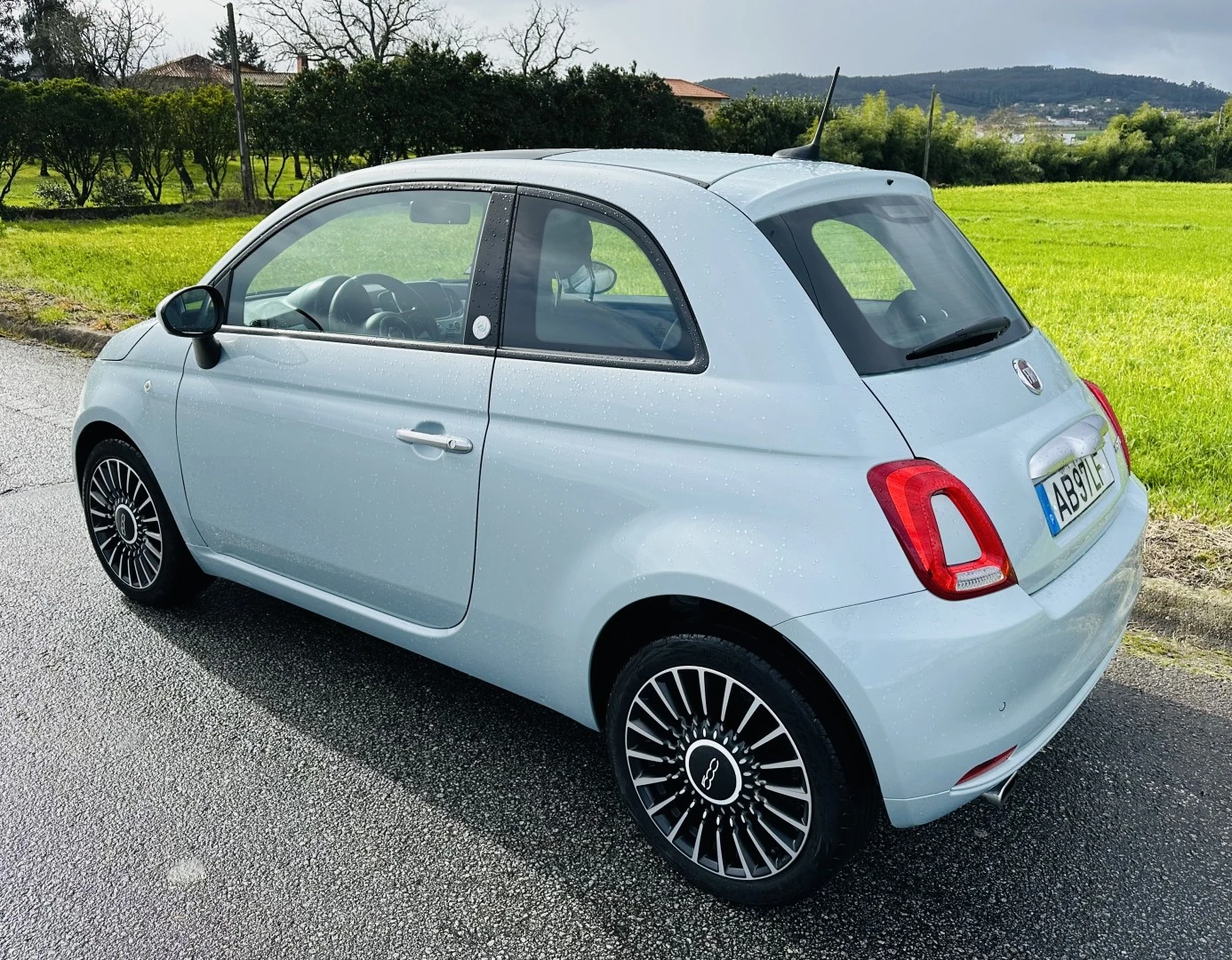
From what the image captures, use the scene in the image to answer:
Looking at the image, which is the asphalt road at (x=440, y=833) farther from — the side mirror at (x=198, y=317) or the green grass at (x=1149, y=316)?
the green grass at (x=1149, y=316)

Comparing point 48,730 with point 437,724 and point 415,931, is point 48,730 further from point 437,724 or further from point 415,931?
point 415,931

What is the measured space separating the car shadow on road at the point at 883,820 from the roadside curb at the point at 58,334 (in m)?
6.50

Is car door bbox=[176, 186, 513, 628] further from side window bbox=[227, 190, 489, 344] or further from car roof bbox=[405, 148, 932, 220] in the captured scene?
car roof bbox=[405, 148, 932, 220]

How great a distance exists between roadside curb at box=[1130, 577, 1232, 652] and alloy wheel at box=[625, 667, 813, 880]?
2.12m

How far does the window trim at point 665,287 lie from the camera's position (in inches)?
94.3

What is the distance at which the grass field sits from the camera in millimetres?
5652

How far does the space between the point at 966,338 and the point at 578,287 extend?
3.31ft

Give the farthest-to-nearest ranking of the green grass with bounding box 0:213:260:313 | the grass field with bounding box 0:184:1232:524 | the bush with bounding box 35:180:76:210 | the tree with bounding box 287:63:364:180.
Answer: the tree with bounding box 287:63:364:180 < the bush with bounding box 35:180:76:210 < the green grass with bounding box 0:213:260:313 < the grass field with bounding box 0:184:1232:524

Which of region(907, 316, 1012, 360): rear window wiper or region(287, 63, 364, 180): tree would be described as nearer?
region(907, 316, 1012, 360): rear window wiper

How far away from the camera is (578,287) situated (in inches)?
109

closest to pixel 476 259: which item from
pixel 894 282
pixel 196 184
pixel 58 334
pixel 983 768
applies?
pixel 894 282

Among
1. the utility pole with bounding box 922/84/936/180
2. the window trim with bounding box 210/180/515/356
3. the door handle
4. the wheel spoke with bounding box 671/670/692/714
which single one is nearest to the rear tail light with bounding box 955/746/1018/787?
the wheel spoke with bounding box 671/670/692/714

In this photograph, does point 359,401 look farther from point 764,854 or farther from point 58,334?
point 58,334

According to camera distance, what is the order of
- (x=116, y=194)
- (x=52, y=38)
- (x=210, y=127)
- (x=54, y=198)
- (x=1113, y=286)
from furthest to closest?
(x=52, y=38)
(x=210, y=127)
(x=116, y=194)
(x=54, y=198)
(x=1113, y=286)
